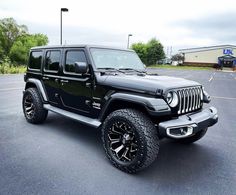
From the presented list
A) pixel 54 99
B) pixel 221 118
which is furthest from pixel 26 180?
pixel 221 118

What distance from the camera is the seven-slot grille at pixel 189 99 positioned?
3.37 metres

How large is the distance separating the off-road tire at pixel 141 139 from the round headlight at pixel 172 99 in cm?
38

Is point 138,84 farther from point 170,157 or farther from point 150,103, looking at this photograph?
point 170,157

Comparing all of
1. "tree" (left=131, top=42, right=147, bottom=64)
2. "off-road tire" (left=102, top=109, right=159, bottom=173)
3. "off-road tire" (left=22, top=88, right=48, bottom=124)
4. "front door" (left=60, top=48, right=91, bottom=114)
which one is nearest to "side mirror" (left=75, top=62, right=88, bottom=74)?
"front door" (left=60, top=48, right=91, bottom=114)

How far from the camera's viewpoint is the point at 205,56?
2847 inches

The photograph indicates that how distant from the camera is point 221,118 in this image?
258 inches

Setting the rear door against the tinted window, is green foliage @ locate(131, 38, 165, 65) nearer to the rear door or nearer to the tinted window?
the tinted window

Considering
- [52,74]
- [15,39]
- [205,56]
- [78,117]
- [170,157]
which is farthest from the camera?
[205,56]

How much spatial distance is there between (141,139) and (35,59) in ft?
11.7

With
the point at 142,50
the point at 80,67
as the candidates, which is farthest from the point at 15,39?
the point at 80,67

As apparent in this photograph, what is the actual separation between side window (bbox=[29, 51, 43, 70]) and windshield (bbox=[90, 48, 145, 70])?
1700 millimetres

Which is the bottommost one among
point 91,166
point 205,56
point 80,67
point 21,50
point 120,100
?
point 91,166

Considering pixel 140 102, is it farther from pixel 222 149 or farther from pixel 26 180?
pixel 222 149

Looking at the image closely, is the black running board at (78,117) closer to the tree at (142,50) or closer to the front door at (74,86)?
the front door at (74,86)
